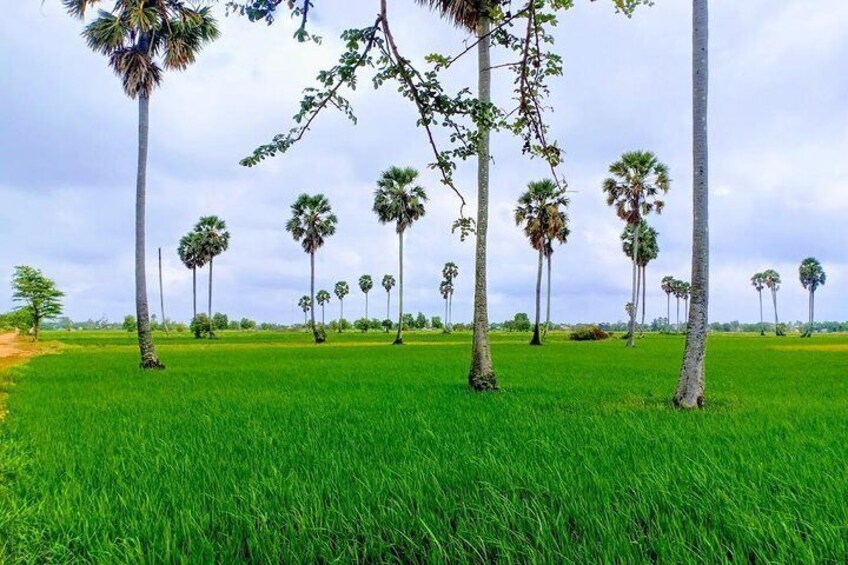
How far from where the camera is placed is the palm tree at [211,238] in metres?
72.6

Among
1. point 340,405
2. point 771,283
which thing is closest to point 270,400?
point 340,405

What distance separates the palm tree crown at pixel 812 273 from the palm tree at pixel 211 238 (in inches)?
4462

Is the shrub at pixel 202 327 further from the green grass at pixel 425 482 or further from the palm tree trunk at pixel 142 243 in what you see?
the green grass at pixel 425 482

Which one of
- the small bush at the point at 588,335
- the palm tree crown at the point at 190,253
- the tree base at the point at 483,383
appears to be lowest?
the small bush at the point at 588,335

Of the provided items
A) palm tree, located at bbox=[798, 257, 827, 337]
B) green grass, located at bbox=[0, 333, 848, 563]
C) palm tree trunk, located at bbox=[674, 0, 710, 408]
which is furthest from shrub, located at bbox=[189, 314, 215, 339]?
palm tree, located at bbox=[798, 257, 827, 337]

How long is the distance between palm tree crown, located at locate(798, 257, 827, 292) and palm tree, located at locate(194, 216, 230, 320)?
113325 mm

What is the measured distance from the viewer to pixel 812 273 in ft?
365

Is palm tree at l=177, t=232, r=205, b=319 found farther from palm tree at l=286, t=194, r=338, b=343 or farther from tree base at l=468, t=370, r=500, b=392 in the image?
tree base at l=468, t=370, r=500, b=392

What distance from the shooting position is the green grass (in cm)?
396

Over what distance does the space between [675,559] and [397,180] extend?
53.8 metres

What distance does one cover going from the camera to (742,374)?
20750 mm

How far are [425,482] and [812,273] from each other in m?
133

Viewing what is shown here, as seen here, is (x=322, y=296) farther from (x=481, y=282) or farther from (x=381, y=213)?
(x=481, y=282)

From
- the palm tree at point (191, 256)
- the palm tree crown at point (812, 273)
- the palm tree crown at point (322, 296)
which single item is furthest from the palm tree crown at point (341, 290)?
the palm tree crown at point (812, 273)
